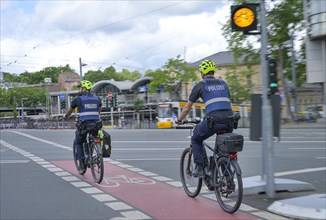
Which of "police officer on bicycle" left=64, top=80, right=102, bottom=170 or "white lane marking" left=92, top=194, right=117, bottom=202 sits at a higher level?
"police officer on bicycle" left=64, top=80, right=102, bottom=170

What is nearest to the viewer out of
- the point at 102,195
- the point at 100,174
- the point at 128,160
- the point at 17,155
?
the point at 102,195

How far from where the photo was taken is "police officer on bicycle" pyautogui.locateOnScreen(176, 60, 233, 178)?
262 inches

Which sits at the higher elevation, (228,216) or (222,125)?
(222,125)

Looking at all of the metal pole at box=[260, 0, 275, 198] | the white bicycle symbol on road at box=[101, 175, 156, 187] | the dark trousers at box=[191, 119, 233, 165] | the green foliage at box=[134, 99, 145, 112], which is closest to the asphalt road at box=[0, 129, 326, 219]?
the white bicycle symbol on road at box=[101, 175, 156, 187]

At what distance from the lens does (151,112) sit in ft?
254

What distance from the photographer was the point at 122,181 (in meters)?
9.24

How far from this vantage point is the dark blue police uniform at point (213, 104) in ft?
Result: 21.9

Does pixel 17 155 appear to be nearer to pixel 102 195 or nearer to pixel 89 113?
pixel 89 113

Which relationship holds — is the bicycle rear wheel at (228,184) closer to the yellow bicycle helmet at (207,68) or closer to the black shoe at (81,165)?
the yellow bicycle helmet at (207,68)

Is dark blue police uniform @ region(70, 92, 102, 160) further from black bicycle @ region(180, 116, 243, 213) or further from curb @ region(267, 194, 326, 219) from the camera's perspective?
curb @ region(267, 194, 326, 219)

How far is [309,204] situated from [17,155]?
1098 cm

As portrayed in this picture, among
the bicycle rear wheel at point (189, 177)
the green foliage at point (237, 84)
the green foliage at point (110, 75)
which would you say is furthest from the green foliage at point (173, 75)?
the green foliage at point (110, 75)

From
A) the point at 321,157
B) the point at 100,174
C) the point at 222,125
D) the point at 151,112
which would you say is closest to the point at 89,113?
the point at 100,174

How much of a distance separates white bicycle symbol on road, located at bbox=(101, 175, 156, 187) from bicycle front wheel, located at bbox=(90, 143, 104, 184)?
164 mm
